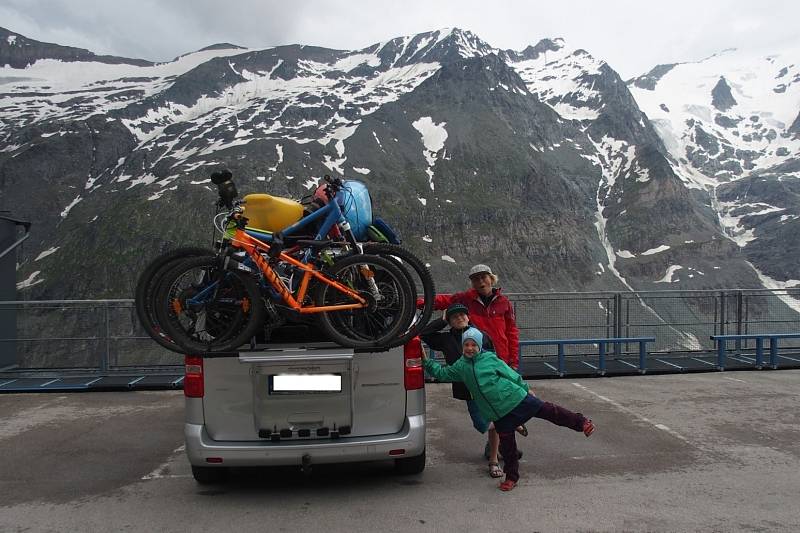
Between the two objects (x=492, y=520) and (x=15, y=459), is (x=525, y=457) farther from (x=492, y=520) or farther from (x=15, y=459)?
(x=15, y=459)

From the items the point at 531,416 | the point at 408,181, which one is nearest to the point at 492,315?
the point at 531,416

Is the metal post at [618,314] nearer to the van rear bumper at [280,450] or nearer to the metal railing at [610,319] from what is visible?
the metal railing at [610,319]

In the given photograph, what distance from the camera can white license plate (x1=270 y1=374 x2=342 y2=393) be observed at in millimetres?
4172

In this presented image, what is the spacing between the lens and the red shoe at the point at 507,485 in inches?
181

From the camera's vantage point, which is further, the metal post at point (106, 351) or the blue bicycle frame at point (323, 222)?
the metal post at point (106, 351)

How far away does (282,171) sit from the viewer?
125500mm

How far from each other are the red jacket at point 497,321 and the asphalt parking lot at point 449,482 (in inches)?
43.2

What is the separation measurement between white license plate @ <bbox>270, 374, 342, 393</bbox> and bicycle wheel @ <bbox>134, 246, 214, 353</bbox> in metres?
0.94

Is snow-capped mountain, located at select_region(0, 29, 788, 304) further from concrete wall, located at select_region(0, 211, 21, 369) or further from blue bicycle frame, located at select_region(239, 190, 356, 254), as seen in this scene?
blue bicycle frame, located at select_region(239, 190, 356, 254)

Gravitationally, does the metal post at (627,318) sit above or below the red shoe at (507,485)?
above

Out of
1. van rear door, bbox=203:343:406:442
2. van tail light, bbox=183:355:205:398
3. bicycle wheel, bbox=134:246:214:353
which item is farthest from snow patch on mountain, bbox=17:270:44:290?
van rear door, bbox=203:343:406:442

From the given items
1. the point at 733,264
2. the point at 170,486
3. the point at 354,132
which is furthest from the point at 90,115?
the point at 170,486

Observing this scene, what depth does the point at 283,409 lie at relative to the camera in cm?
420

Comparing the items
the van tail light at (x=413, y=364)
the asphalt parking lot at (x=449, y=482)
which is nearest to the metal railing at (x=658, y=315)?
the asphalt parking lot at (x=449, y=482)
